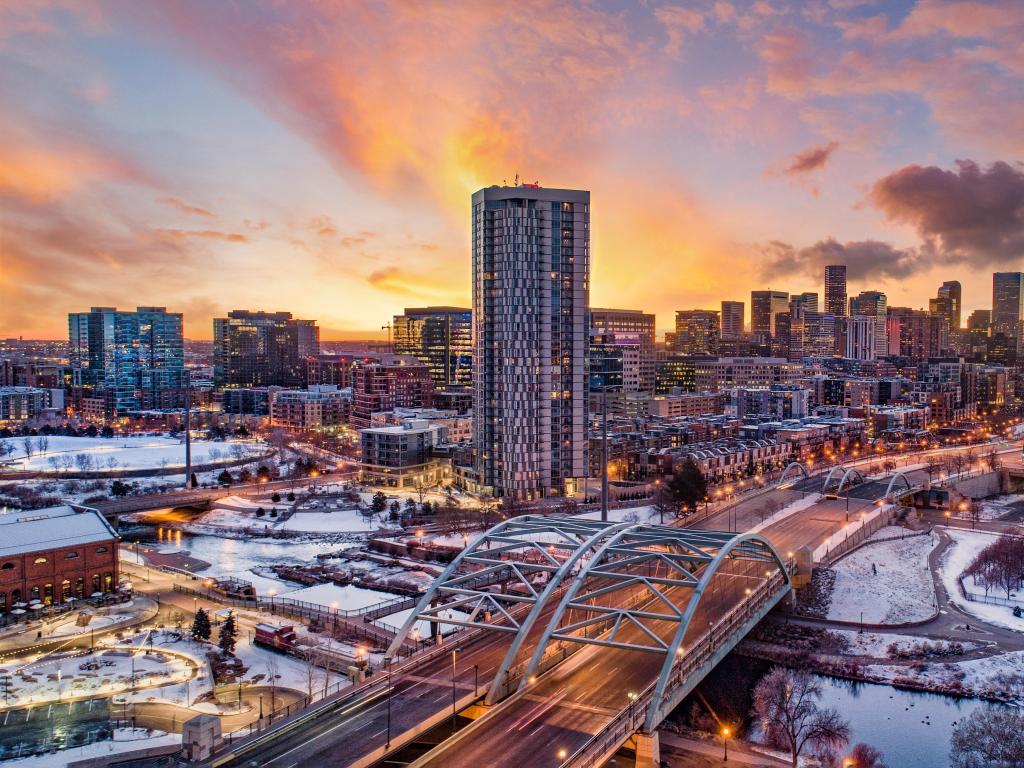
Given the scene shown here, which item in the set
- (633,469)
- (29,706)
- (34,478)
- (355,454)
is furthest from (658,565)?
(34,478)

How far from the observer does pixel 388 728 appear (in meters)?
28.2

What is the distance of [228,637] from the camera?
137 feet

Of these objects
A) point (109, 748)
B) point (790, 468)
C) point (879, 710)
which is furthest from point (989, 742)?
point (790, 468)

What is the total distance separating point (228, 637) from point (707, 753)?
80.1ft

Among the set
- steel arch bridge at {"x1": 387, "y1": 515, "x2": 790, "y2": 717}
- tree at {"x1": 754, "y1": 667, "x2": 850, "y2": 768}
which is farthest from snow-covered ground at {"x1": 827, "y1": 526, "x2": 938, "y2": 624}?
tree at {"x1": 754, "y1": 667, "x2": 850, "y2": 768}

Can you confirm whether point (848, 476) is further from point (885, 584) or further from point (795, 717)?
point (795, 717)

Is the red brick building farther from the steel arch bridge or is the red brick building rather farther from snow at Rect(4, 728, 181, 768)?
the steel arch bridge

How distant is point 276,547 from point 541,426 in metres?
28.8

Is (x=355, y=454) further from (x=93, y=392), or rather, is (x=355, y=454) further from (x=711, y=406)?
(x=93, y=392)

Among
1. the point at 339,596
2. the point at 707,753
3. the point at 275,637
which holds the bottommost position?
the point at 707,753

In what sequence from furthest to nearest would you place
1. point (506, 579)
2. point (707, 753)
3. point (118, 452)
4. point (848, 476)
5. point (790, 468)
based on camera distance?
point (118, 452)
point (790, 468)
point (848, 476)
point (506, 579)
point (707, 753)

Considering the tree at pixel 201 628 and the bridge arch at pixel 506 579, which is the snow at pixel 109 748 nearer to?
the bridge arch at pixel 506 579

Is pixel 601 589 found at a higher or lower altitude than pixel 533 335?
lower

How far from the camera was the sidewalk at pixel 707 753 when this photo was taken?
106ft
